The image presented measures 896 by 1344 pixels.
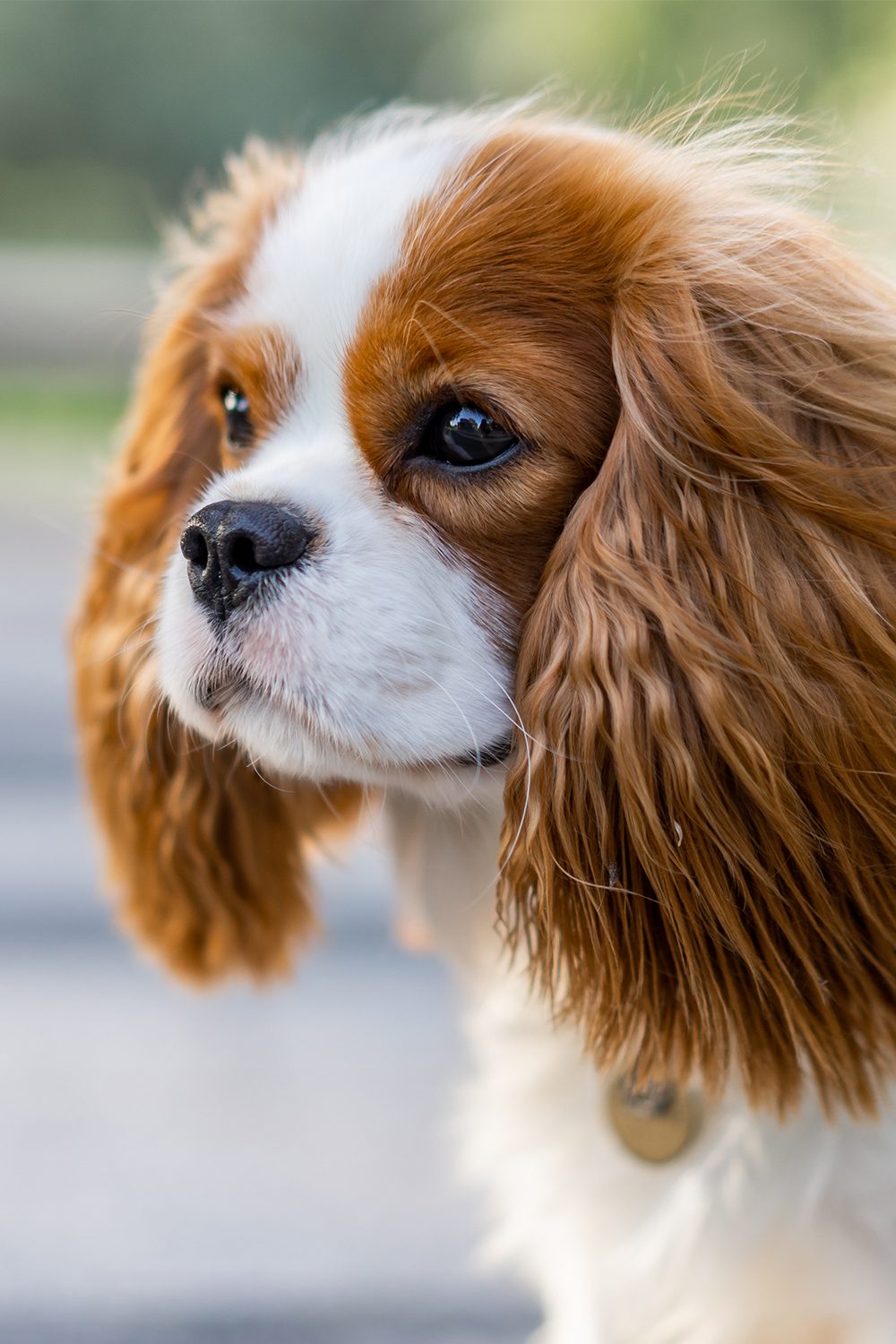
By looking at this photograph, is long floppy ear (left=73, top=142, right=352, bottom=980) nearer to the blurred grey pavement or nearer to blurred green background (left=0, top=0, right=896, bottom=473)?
the blurred grey pavement

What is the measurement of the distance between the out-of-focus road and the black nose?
58 centimetres

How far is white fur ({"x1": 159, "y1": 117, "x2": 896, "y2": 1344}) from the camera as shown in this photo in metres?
1.00

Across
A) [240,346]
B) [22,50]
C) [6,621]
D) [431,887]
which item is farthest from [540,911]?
[22,50]

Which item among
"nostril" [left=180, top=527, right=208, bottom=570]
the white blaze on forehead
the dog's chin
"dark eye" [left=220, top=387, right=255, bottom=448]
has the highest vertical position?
the white blaze on forehead

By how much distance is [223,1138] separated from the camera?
6.53 feet

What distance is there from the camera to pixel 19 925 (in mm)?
2547

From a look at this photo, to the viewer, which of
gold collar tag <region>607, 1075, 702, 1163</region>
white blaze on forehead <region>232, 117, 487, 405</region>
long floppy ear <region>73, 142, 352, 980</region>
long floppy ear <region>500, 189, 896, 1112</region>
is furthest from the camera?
long floppy ear <region>73, 142, 352, 980</region>

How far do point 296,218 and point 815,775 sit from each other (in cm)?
67

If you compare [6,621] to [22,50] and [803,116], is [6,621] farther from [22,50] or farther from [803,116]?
[22,50]

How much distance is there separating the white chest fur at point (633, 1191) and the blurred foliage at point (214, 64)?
6.72 m

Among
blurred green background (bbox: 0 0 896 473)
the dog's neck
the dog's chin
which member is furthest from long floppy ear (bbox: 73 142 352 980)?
blurred green background (bbox: 0 0 896 473)

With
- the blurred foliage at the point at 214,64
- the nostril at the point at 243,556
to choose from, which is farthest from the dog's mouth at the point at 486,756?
the blurred foliage at the point at 214,64

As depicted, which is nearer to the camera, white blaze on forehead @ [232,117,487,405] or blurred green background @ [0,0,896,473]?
white blaze on forehead @ [232,117,487,405]

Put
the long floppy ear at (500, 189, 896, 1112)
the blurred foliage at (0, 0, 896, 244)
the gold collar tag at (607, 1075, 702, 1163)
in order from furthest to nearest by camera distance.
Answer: the blurred foliage at (0, 0, 896, 244)
the gold collar tag at (607, 1075, 702, 1163)
the long floppy ear at (500, 189, 896, 1112)
